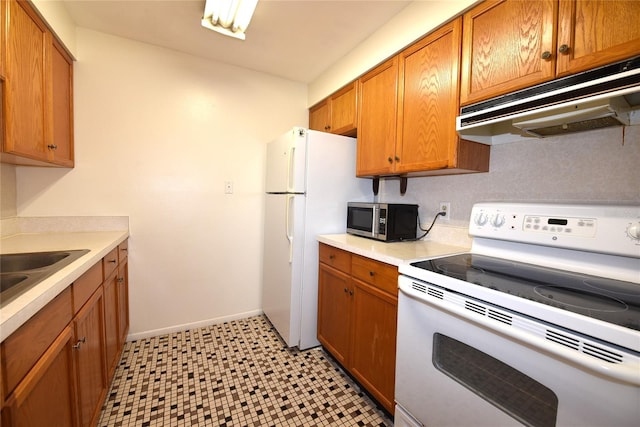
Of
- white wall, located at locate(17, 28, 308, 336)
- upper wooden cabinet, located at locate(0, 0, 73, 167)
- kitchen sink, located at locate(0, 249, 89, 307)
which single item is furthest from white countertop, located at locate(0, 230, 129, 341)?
upper wooden cabinet, located at locate(0, 0, 73, 167)

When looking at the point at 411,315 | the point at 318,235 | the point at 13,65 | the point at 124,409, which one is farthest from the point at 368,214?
the point at 13,65

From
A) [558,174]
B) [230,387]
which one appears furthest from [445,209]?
[230,387]

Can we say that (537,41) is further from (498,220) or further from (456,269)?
(456,269)

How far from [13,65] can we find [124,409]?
6.05 ft

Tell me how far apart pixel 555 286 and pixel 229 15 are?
2.20 meters

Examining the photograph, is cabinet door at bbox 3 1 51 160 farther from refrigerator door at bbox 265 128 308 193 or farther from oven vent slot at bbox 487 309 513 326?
oven vent slot at bbox 487 309 513 326

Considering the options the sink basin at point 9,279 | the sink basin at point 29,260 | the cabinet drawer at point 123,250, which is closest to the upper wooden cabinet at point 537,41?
the sink basin at point 9,279

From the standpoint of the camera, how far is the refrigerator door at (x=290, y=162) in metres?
1.98

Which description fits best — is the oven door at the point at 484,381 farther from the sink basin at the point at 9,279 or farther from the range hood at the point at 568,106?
the sink basin at the point at 9,279

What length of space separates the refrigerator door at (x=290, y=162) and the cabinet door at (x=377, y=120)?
1.46 ft

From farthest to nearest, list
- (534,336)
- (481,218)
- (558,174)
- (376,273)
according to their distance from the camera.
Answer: (376,273) < (481,218) < (558,174) < (534,336)

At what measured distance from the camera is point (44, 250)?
52.3 inches

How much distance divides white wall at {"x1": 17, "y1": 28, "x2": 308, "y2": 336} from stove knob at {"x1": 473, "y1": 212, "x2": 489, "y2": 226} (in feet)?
6.02

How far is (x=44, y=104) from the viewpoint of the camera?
1.61 m
